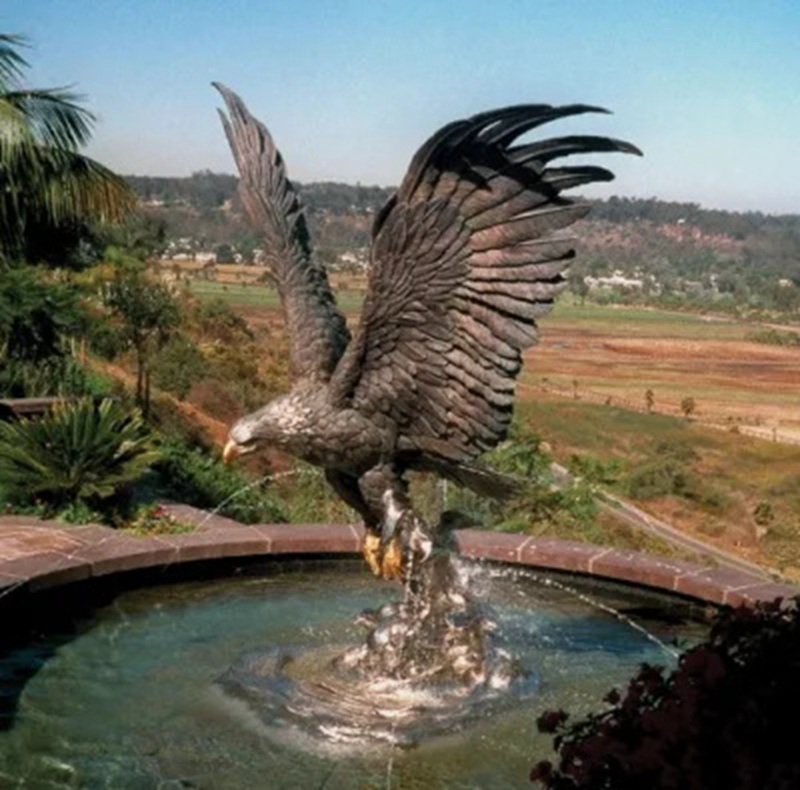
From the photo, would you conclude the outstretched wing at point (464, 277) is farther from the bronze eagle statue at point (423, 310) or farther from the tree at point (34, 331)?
the tree at point (34, 331)

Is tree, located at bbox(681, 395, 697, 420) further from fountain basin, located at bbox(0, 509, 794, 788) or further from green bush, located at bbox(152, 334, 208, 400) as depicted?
fountain basin, located at bbox(0, 509, 794, 788)

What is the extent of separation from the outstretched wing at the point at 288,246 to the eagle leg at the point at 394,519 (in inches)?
21.3

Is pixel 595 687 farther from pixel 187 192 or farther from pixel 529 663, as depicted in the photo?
pixel 187 192

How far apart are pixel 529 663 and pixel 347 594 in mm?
1528

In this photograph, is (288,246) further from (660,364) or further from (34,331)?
(660,364)

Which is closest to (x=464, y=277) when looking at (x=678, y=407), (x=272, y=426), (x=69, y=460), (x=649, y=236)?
(x=272, y=426)

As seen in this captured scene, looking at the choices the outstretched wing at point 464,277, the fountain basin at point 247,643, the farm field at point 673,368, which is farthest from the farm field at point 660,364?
the outstretched wing at point 464,277

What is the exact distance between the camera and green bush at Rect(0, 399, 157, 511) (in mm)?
8969

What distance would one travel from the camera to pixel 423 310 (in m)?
5.25

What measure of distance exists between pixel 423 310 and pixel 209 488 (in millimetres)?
6477

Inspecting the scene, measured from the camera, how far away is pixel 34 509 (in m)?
8.88

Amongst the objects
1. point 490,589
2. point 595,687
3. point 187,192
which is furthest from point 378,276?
point 187,192

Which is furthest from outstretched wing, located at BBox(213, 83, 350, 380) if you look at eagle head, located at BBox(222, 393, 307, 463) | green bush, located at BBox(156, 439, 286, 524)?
green bush, located at BBox(156, 439, 286, 524)

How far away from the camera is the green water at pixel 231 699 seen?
4703 millimetres
